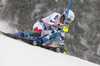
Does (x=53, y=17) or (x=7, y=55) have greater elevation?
(x=53, y=17)

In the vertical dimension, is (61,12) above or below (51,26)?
above

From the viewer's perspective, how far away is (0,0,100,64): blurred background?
405cm

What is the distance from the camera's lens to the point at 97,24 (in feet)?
13.5

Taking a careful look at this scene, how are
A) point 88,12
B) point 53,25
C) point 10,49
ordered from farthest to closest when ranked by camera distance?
point 88,12, point 53,25, point 10,49

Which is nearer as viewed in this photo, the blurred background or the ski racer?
the ski racer

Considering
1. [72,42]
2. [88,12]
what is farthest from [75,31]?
[88,12]

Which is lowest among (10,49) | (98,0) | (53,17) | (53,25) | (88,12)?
(10,49)

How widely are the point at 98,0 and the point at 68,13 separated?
229 cm

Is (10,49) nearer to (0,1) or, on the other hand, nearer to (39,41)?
(39,41)

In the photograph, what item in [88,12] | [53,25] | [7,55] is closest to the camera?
[7,55]

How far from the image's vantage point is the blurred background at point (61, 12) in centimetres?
405

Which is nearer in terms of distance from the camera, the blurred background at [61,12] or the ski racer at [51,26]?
the ski racer at [51,26]

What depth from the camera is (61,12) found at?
13.4 feet

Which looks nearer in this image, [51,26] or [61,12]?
[51,26]
